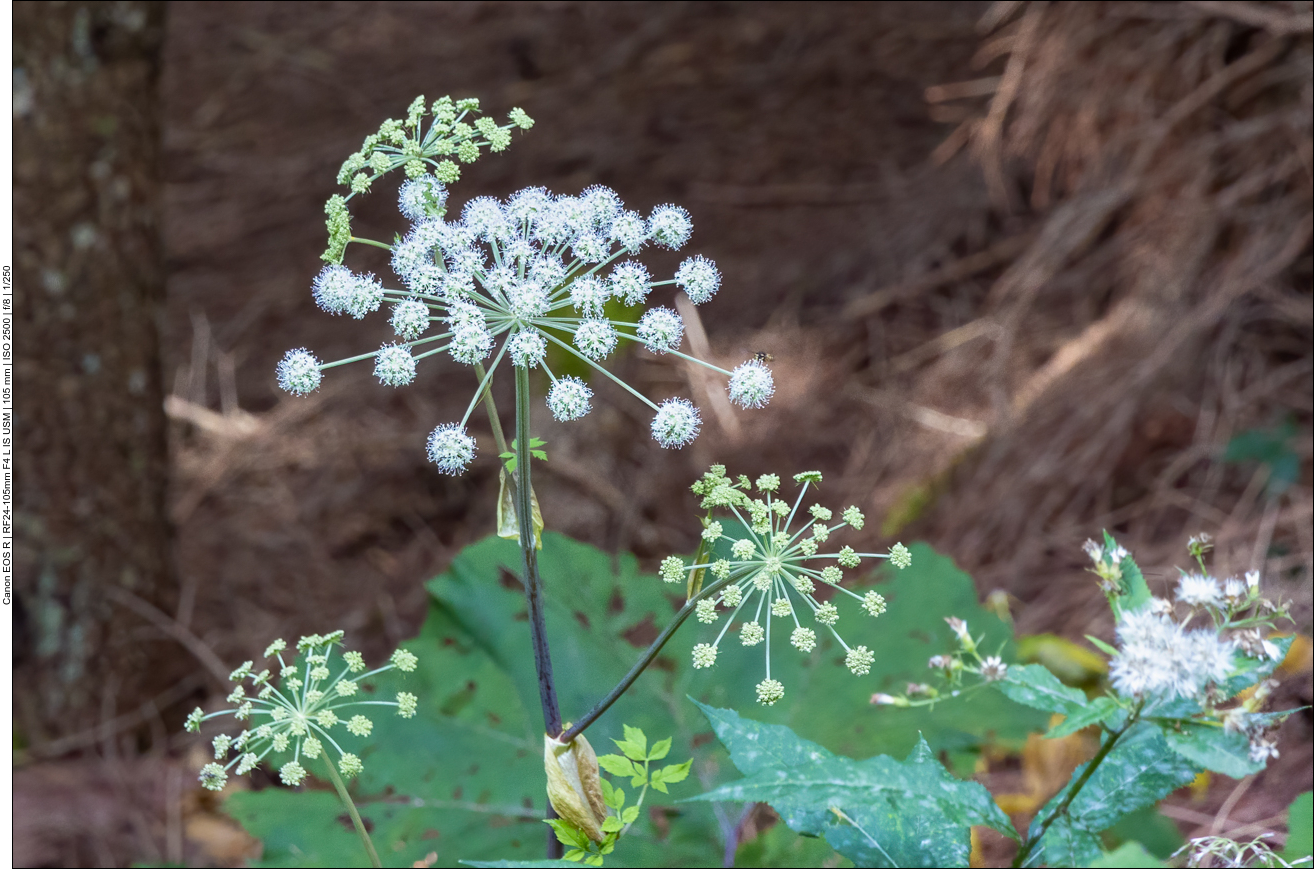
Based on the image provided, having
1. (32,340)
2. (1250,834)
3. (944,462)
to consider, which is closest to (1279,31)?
(944,462)

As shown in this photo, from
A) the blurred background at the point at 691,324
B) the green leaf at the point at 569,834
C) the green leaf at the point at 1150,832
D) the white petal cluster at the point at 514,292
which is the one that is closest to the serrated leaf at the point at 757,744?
the green leaf at the point at 569,834

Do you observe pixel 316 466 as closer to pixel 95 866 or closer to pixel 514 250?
pixel 95 866

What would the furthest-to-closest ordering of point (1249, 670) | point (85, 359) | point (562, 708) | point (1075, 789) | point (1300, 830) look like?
point (85, 359) → point (562, 708) → point (1300, 830) → point (1075, 789) → point (1249, 670)

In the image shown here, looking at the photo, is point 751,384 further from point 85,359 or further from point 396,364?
point 85,359

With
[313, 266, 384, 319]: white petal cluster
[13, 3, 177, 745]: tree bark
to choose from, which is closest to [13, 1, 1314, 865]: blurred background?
[13, 3, 177, 745]: tree bark

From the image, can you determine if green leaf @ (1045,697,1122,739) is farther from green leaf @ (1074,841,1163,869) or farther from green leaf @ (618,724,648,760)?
green leaf @ (618,724,648,760)

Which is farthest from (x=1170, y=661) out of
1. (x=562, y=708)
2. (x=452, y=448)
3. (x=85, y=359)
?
(x=85, y=359)

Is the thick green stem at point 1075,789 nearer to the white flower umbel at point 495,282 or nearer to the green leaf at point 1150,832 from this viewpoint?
the white flower umbel at point 495,282
